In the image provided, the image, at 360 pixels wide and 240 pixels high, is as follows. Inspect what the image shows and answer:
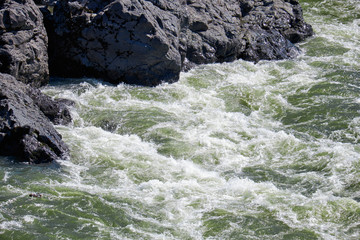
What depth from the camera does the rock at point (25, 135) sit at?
1034 centimetres

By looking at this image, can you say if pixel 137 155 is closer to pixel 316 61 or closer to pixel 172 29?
pixel 172 29

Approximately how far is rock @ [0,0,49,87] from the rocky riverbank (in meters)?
0.02

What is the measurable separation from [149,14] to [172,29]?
87cm

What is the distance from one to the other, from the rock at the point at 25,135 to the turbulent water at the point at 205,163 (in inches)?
11.7

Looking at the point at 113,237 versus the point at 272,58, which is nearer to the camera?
the point at 113,237

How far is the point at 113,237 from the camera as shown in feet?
26.7

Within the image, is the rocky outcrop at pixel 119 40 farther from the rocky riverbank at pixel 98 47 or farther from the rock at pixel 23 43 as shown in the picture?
the rock at pixel 23 43


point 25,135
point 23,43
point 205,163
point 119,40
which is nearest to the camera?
point 25,135

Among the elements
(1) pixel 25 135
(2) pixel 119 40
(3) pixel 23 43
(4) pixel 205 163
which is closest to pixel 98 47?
(2) pixel 119 40

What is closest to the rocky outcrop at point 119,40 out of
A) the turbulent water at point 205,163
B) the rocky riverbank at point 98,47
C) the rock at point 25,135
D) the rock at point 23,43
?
the rocky riverbank at point 98,47

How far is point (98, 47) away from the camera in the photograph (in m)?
15.0

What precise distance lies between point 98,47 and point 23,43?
7.18 feet

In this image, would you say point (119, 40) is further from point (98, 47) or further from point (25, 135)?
point (25, 135)

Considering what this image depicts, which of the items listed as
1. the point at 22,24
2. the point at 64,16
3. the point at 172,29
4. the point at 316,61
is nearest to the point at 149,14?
the point at 172,29
